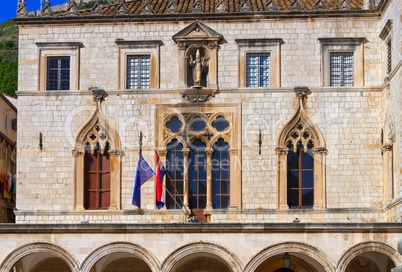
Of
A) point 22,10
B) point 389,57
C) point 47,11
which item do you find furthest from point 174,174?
point 389,57

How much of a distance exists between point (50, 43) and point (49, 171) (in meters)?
4.51

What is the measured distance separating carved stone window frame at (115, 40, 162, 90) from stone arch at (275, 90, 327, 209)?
479 centimetres

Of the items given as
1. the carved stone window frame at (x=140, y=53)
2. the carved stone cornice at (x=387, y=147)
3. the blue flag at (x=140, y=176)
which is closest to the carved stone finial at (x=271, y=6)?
the carved stone window frame at (x=140, y=53)

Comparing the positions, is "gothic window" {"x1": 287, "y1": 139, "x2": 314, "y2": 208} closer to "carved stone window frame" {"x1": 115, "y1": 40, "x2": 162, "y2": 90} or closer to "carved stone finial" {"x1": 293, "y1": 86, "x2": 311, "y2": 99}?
"carved stone finial" {"x1": 293, "y1": 86, "x2": 311, "y2": 99}

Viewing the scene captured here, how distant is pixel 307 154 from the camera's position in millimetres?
35250

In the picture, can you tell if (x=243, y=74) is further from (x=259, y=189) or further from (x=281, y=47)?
(x=259, y=189)

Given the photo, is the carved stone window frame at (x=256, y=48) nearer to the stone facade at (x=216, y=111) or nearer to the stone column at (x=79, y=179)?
the stone facade at (x=216, y=111)

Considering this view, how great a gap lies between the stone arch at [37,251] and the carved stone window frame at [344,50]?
34.8ft

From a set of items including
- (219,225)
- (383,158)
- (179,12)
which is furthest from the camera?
(179,12)

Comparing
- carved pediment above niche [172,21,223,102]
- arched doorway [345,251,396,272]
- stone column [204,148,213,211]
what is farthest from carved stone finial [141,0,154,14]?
arched doorway [345,251,396,272]

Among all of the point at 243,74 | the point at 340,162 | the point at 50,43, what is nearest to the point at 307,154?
the point at 340,162

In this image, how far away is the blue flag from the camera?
33.5m

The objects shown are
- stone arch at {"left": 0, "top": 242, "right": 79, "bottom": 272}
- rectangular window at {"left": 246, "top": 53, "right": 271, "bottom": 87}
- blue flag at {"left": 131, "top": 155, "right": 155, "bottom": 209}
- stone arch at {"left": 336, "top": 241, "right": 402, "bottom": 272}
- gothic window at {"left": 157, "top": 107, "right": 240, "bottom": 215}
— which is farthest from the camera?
rectangular window at {"left": 246, "top": 53, "right": 271, "bottom": 87}

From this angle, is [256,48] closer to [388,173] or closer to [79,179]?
[388,173]
